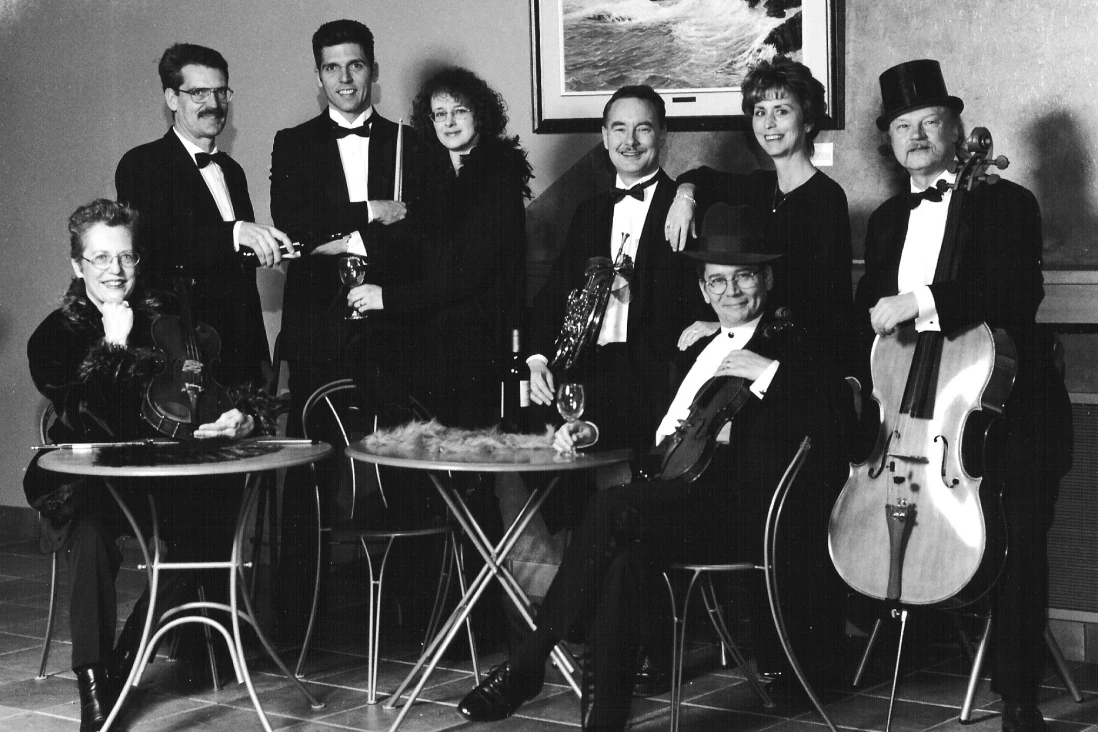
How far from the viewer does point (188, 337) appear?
13.1ft

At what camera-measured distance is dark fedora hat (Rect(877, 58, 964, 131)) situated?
3863mm

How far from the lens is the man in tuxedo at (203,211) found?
175 inches

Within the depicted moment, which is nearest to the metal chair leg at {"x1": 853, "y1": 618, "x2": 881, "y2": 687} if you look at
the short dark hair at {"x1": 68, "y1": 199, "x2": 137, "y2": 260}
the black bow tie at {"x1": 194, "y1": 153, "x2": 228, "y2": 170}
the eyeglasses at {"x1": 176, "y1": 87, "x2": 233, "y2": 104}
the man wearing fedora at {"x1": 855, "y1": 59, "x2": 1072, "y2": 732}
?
the man wearing fedora at {"x1": 855, "y1": 59, "x2": 1072, "y2": 732}

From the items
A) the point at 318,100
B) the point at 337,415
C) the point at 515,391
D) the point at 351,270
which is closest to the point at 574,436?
the point at 515,391

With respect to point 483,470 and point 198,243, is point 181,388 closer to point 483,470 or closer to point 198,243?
point 198,243

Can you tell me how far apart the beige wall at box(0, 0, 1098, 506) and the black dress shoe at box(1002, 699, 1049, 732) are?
4.86 feet

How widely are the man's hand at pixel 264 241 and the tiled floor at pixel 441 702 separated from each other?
127 cm

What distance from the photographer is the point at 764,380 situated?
143 inches

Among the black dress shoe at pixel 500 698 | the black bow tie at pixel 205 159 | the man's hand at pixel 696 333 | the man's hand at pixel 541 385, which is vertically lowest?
the black dress shoe at pixel 500 698

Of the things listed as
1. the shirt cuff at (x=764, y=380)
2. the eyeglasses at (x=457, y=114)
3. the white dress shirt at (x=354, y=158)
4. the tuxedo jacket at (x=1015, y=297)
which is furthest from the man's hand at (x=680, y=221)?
the white dress shirt at (x=354, y=158)

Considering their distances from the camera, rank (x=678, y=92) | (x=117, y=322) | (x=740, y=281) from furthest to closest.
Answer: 1. (x=678, y=92)
2. (x=117, y=322)
3. (x=740, y=281)

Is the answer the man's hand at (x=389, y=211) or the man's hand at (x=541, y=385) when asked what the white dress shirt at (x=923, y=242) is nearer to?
the man's hand at (x=541, y=385)

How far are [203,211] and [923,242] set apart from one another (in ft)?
7.51

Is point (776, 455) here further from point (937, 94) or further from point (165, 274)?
point (165, 274)
